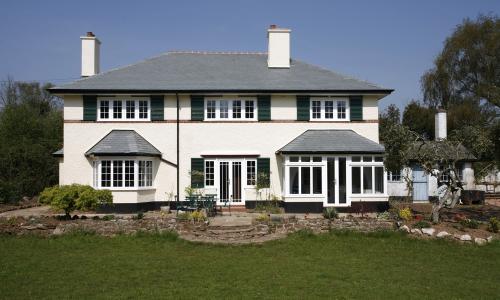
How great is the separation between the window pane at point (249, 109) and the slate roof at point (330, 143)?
226cm

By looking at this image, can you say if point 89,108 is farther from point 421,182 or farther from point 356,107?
point 421,182

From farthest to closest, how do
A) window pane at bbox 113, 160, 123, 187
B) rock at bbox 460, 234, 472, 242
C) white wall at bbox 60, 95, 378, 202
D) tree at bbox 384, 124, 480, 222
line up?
white wall at bbox 60, 95, 378, 202 < window pane at bbox 113, 160, 123, 187 < tree at bbox 384, 124, 480, 222 < rock at bbox 460, 234, 472, 242

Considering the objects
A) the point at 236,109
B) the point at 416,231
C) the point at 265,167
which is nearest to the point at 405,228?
the point at 416,231

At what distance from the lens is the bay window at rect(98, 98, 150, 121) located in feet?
74.8

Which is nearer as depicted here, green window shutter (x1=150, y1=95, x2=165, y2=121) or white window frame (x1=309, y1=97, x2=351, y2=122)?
green window shutter (x1=150, y1=95, x2=165, y2=121)

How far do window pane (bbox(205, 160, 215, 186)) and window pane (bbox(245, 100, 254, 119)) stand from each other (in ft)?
9.01

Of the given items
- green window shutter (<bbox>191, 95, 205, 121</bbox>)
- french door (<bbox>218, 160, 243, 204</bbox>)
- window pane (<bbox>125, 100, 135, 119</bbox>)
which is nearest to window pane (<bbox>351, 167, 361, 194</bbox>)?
french door (<bbox>218, 160, 243, 204</bbox>)

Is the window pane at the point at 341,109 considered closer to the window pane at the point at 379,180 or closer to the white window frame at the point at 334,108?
the white window frame at the point at 334,108

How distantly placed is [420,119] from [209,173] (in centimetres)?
2991

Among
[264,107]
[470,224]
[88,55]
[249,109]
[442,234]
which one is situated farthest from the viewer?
[88,55]

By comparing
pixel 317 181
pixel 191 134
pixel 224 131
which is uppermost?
pixel 224 131

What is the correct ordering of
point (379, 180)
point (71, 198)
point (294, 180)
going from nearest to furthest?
point (71, 198) → point (294, 180) → point (379, 180)

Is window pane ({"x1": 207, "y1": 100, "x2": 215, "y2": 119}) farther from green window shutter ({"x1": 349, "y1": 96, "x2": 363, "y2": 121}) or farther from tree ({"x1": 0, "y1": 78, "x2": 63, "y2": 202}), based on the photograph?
tree ({"x1": 0, "y1": 78, "x2": 63, "y2": 202})

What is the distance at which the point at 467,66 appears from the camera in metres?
A: 44.0
